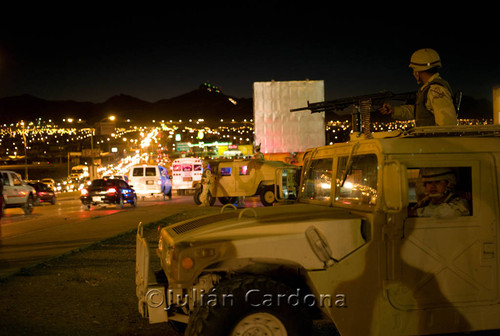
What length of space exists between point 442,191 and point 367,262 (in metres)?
1.03

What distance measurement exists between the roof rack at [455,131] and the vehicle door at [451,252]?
0.78 feet

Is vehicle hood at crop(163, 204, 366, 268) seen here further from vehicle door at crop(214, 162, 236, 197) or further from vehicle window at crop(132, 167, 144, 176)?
vehicle window at crop(132, 167, 144, 176)

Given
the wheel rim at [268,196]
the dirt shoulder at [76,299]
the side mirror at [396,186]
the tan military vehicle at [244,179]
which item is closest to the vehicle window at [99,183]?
the tan military vehicle at [244,179]

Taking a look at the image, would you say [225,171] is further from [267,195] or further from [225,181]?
[267,195]

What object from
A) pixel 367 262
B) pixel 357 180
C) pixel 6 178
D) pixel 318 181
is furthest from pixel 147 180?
pixel 367 262

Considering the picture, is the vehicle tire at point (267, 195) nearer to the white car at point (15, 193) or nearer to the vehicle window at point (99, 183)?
the vehicle window at point (99, 183)

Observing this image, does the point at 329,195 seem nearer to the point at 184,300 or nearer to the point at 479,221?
the point at 479,221

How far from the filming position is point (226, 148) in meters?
58.0

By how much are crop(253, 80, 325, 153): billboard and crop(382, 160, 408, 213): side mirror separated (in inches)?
972

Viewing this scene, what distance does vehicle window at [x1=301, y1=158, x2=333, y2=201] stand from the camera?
180 inches

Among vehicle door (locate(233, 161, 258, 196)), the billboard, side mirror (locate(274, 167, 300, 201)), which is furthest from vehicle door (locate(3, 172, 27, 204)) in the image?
side mirror (locate(274, 167, 300, 201))

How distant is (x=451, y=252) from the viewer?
3748 mm

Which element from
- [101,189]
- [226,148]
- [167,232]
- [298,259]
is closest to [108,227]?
[101,189]

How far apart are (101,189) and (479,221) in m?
20.2
